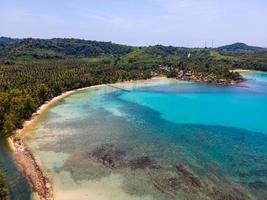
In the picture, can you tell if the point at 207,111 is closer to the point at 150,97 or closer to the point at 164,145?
the point at 150,97

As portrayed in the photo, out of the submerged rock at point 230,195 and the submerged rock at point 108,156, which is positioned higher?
the submerged rock at point 108,156

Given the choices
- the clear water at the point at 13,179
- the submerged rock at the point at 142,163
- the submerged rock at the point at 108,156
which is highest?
the clear water at the point at 13,179

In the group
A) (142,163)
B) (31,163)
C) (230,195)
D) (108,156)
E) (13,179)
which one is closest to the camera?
(230,195)

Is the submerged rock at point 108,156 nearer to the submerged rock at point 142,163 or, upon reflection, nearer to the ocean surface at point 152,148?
the ocean surface at point 152,148

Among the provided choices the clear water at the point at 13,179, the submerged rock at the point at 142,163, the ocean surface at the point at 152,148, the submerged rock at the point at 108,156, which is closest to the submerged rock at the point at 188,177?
the ocean surface at the point at 152,148

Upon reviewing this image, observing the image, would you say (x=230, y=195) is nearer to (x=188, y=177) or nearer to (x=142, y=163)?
(x=188, y=177)

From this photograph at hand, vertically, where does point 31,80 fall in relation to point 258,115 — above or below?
above

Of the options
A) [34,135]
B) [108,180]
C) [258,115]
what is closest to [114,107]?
[34,135]

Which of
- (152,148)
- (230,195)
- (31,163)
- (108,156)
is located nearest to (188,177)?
(230,195)
